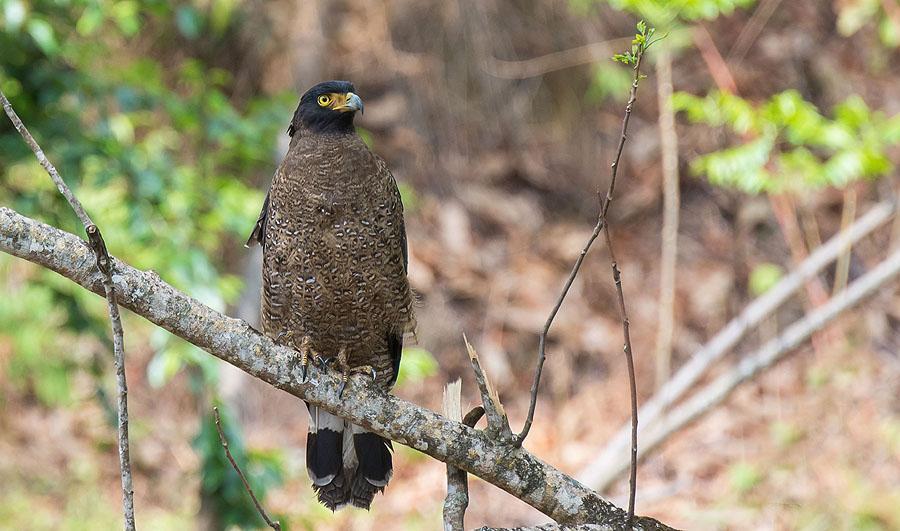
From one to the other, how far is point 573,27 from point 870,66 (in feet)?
9.38

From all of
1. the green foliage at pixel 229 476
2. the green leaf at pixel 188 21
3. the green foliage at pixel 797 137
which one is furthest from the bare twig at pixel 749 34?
the green foliage at pixel 229 476

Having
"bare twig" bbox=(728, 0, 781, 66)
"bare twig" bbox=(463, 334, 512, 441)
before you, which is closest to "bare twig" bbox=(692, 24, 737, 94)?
"bare twig" bbox=(728, 0, 781, 66)

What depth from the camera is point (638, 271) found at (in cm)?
869

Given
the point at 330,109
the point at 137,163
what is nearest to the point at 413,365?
the point at 330,109

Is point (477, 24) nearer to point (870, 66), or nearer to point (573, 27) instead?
point (573, 27)

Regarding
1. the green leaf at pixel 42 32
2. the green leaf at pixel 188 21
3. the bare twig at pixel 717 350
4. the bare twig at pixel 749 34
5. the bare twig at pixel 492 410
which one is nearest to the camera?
the bare twig at pixel 492 410

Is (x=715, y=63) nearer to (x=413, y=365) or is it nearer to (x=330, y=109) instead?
(x=413, y=365)

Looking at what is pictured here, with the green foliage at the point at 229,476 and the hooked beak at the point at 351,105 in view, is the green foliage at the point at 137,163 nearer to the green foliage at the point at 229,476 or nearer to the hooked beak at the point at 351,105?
Result: the green foliage at the point at 229,476

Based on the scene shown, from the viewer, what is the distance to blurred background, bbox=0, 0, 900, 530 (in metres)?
7.03

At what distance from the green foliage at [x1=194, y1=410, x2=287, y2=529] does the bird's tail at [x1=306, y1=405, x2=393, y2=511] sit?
0.80 metres

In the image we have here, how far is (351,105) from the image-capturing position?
391 centimetres

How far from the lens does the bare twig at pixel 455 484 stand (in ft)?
9.35

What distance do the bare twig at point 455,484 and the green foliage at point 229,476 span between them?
5.55ft

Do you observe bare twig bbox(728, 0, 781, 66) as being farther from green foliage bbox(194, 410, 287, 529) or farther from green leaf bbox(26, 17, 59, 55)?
green leaf bbox(26, 17, 59, 55)
